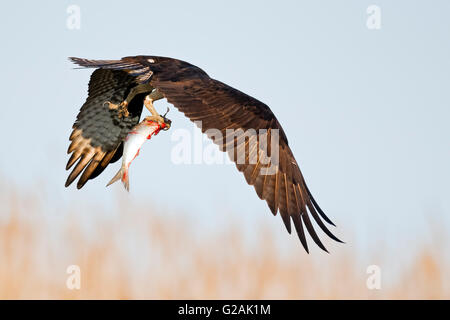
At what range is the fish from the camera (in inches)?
275

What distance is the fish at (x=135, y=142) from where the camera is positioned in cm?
699

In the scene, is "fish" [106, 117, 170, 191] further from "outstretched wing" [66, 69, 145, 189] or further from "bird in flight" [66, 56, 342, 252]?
"outstretched wing" [66, 69, 145, 189]

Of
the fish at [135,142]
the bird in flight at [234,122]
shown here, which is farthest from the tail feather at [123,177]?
the bird in flight at [234,122]

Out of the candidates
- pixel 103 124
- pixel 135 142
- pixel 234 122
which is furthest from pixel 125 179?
pixel 103 124

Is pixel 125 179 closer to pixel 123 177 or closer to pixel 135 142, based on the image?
pixel 123 177

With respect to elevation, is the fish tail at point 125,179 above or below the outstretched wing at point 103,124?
below

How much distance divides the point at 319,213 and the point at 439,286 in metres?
1.91

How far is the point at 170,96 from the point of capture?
719cm

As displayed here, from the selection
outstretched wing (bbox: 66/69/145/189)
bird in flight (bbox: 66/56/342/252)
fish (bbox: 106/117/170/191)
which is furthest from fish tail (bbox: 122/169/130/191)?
outstretched wing (bbox: 66/69/145/189)

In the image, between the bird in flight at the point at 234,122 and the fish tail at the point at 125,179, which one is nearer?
the fish tail at the point at 125,179

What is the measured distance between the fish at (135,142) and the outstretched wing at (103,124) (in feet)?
2.88

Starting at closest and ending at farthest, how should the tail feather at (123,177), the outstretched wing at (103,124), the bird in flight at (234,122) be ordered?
the tail feather at (123,177) < the bird in flight at (234,122) < the outstretched wing at (103,124)

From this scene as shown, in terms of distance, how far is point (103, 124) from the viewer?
321 inches

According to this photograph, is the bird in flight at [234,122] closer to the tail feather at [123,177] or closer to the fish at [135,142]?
the fish at [135,142]
